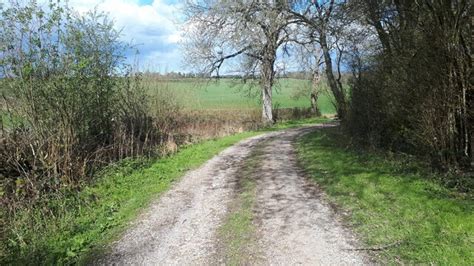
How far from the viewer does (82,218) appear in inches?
298

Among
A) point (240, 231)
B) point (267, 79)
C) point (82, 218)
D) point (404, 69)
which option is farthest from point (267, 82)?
point (240, 231)

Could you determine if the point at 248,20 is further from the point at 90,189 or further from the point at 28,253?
the point at 28,253

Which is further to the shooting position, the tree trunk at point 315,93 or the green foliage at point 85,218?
the tree trunk at point 315,93

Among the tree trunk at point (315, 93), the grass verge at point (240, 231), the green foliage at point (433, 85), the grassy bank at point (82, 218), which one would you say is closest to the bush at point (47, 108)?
the grassy bank at point (82, 218)

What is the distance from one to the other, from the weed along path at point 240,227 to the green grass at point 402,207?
17.6 inches

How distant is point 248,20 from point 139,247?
755 inches

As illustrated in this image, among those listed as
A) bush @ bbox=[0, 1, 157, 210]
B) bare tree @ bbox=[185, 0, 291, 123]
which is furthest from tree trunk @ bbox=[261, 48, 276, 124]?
bush @ bbox=[0, 1, 157, 210]

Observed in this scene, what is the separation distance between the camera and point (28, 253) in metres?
5.87

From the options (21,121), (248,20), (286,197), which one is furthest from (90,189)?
(248,20)

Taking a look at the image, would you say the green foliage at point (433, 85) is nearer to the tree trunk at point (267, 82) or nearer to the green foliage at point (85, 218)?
the green foliage at point (85, 218)

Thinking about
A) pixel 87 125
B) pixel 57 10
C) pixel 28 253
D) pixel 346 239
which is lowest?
pixel 28 253

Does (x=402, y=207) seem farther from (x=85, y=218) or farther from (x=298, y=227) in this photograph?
(x=85, y=218)

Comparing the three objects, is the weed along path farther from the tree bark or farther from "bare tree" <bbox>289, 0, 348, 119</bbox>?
the tree bark

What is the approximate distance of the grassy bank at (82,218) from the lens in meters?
5.93
